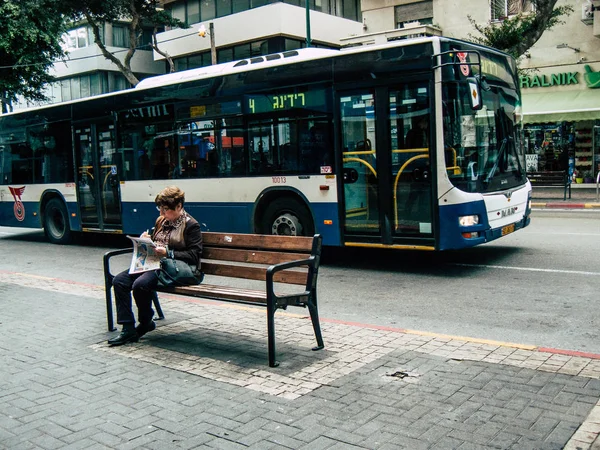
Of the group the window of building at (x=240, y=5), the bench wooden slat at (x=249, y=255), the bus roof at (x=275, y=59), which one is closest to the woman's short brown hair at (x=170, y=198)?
the bench wooden slat at (x=249, y=255)

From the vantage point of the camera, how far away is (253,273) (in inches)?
236

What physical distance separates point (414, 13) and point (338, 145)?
22139 millimetres

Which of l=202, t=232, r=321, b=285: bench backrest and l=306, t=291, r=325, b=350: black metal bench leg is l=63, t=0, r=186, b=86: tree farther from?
l=306, t=291, r=325, b=350: black metal bench leg

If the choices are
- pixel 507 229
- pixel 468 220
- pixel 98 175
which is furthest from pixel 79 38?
pixel 468 220

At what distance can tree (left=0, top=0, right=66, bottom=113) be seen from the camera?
2567cm

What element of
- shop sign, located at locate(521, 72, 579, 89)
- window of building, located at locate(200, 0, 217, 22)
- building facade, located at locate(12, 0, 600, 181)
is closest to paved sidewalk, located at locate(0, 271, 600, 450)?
building facade, located at locate(12, 0, 600, 181)

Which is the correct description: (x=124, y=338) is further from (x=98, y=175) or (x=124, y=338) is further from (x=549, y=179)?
(x=549, y=179)

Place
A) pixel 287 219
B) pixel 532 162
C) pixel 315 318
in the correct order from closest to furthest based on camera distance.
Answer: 1. pixel 315 318
2. pixel 287 219
3. pixel 532 162

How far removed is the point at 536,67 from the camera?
2631 cm

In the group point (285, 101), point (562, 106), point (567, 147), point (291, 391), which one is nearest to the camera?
point (291, 391)

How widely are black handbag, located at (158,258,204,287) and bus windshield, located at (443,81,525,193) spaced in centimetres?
431

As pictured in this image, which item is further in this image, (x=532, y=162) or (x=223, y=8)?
(x=223, y=8)

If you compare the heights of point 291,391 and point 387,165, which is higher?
point 387,165

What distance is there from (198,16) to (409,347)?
34.4 metres
